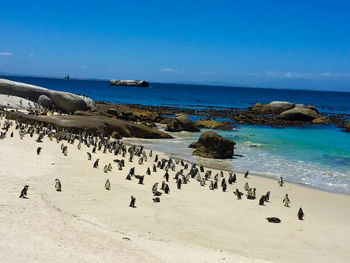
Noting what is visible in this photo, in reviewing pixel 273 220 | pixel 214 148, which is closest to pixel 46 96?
pixel 214 148

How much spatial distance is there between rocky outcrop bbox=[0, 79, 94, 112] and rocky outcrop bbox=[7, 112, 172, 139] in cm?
840

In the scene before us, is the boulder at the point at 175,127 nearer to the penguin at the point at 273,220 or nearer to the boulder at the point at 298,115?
the penguin at the point at 273,220

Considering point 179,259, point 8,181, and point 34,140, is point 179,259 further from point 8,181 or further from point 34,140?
point 34,140

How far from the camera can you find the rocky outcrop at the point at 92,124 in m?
24.5

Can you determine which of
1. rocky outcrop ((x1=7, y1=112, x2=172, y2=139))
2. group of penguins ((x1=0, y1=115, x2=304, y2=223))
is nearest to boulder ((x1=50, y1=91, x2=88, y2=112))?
rocky outcrop ((x1=7, y1=112, x2=172, y2=139))

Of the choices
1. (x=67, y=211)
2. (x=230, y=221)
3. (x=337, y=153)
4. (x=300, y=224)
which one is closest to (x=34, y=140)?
(x=67, y=211)

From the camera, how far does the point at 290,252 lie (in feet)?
30.3

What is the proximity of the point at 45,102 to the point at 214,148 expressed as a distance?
18.1 meters

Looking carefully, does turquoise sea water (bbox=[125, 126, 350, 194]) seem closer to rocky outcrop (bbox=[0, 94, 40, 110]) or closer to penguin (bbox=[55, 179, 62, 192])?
penguin (bbox=[55, 179, 62, 192])

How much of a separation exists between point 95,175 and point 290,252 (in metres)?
7.42

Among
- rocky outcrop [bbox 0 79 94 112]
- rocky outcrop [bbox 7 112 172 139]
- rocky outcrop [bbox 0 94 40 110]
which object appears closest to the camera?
rocky outcrop [bbox 7 112 172 139]

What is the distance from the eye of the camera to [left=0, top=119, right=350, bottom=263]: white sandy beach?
784 cm

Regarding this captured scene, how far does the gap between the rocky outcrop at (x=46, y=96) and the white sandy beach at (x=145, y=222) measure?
1923 cm

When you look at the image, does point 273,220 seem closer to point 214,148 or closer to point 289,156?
point 214,148
